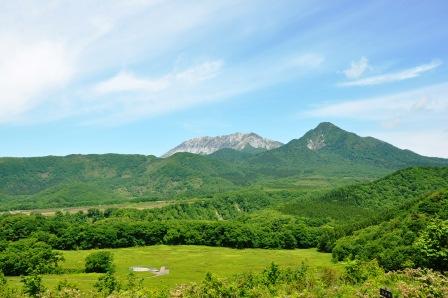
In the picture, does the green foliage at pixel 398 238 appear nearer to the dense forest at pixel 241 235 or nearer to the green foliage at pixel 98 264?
the dense forest at pixel 241 235

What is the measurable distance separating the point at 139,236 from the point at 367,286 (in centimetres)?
13646

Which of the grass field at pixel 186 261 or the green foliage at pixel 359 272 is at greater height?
→ the green foliage at pixel 359 272

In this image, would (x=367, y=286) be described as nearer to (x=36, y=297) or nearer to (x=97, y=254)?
(x=36, y=297)

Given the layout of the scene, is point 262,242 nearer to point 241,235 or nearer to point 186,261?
point 241,235

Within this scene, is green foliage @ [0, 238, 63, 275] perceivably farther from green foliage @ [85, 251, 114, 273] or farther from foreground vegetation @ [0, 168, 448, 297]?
green foliage @ [85, 251, 114, 273]

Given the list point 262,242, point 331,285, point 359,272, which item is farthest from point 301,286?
point 262,242

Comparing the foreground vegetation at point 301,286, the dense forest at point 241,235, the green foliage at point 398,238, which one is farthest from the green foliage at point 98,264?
the green foliage at point 398,238

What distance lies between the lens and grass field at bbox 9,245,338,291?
364 ft

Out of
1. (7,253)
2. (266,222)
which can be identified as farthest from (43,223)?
(266,222)

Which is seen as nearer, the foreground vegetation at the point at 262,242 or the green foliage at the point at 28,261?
the foreground vegetation at the point at 262,242

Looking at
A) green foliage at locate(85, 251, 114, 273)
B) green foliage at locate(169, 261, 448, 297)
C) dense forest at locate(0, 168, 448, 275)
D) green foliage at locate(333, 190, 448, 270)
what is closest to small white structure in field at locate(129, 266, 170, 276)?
green foliage at locate(85, 251, 114, 273)

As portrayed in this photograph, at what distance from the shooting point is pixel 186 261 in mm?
140500

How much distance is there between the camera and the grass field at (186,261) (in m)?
111

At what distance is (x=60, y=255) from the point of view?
13662cm
